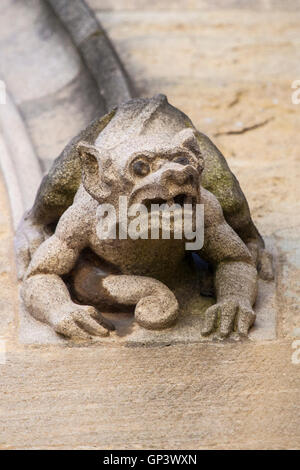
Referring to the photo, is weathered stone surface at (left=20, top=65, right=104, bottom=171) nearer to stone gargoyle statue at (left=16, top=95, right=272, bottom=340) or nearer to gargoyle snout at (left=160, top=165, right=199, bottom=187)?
stone gargoyle statue at (left=16, top=95, right=272, bottom=340)

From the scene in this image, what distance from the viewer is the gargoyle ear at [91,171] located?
18.8 feet

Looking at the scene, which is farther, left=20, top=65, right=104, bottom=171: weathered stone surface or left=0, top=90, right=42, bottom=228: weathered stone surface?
left=20, top=65, right=104, bottom=171: weathered stone surface

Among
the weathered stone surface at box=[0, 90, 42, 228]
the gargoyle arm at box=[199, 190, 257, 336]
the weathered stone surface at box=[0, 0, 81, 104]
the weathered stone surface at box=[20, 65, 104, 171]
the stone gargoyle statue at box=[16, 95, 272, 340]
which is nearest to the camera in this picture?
the stone gargoyle statue at box=[16, 95, 272, 340]

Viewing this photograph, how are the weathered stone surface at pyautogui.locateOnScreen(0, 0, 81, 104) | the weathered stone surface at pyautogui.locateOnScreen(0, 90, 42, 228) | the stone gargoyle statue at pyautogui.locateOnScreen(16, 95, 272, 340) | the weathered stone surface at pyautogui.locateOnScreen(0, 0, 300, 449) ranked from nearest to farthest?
the weathered stone surface at pyautogui.locateOnScreen(0, 0, 300, 449) → the stone gargoyle statue at pyautogui.locateOnScreen(16, 95, 272, 340) → the weathered stone surface at pyautogui.locateOnScreen(0, 90, 42, 228) → the weathered stone surface at pyautogui.locateOnScreen(0, 0, 81, 104)

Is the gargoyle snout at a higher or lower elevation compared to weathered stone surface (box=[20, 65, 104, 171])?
higher

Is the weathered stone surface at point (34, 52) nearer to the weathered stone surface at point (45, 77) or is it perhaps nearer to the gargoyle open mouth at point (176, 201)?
the weathered stone surface at point (45, 77)

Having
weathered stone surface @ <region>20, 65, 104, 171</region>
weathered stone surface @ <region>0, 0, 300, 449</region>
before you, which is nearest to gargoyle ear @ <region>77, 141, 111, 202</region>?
weathered stone surface @ <region>0, 0, 300, 449</region>

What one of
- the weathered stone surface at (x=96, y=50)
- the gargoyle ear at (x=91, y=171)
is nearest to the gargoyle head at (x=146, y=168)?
the gargoyle ear at (x=91, y=171)

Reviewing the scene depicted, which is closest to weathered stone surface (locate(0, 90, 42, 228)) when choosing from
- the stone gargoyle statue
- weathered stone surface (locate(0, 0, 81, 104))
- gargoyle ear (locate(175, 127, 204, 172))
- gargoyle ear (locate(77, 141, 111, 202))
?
weathered stone surface (locate(0, 0, 81, 104))

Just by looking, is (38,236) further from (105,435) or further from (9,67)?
(9,67)

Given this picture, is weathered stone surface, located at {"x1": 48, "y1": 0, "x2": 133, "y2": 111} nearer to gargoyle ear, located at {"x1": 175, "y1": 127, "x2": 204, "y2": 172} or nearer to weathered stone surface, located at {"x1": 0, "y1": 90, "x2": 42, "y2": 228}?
weathered stone surface, located at {"x1": 0, "y1": 90, "x2": 42, "y2": 228}

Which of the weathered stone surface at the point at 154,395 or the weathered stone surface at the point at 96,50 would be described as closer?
the weathered stone surface at the point at 154,395

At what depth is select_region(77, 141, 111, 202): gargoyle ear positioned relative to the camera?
18.8 ft
